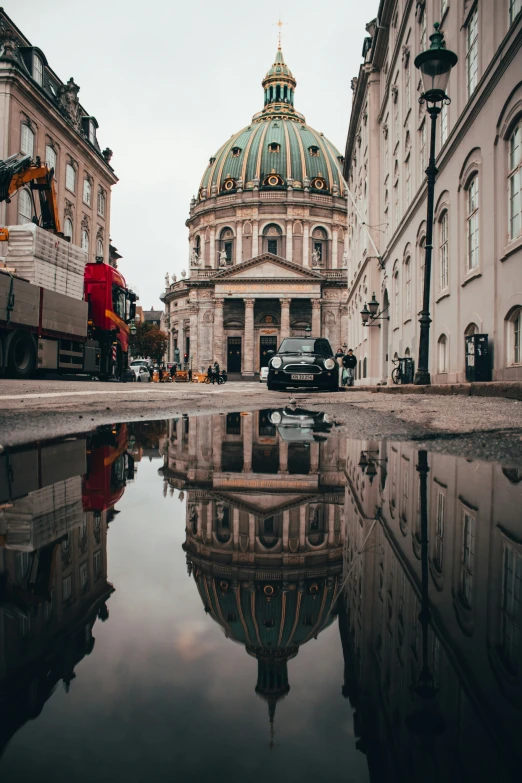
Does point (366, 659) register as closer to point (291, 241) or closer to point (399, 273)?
point (399, 273)

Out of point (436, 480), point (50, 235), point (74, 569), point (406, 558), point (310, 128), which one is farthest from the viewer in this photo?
point (310, 128)

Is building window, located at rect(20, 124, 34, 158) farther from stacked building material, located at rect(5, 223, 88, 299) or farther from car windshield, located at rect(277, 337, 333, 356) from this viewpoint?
car windshield, located at rect(277, 337, 333, 356)

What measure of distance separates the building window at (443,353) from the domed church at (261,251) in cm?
5692

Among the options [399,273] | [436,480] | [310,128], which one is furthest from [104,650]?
[310,128]

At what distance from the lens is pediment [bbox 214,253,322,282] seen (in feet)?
242

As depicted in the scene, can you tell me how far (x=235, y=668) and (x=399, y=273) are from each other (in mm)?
25102

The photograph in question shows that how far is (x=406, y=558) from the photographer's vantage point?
136 centimetres

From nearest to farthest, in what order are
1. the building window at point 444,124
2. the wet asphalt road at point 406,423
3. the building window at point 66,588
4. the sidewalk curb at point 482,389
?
1. the building window at point 66,588
2. the wet asphalt road at point 406,423
3. the sidewalk curb at point 482,389
4. the building window at point 444,124

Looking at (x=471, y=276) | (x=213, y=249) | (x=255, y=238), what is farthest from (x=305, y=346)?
(x=213, y=249)

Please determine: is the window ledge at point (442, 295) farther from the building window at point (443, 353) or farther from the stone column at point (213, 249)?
the stone column at point (213, 249)

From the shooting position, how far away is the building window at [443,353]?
16.9 metres

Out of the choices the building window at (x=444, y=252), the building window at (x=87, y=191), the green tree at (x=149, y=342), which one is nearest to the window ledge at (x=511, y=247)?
the building window at (x=444, y=252)

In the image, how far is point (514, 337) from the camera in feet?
39.0

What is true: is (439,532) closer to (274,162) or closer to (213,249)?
(213,249)
